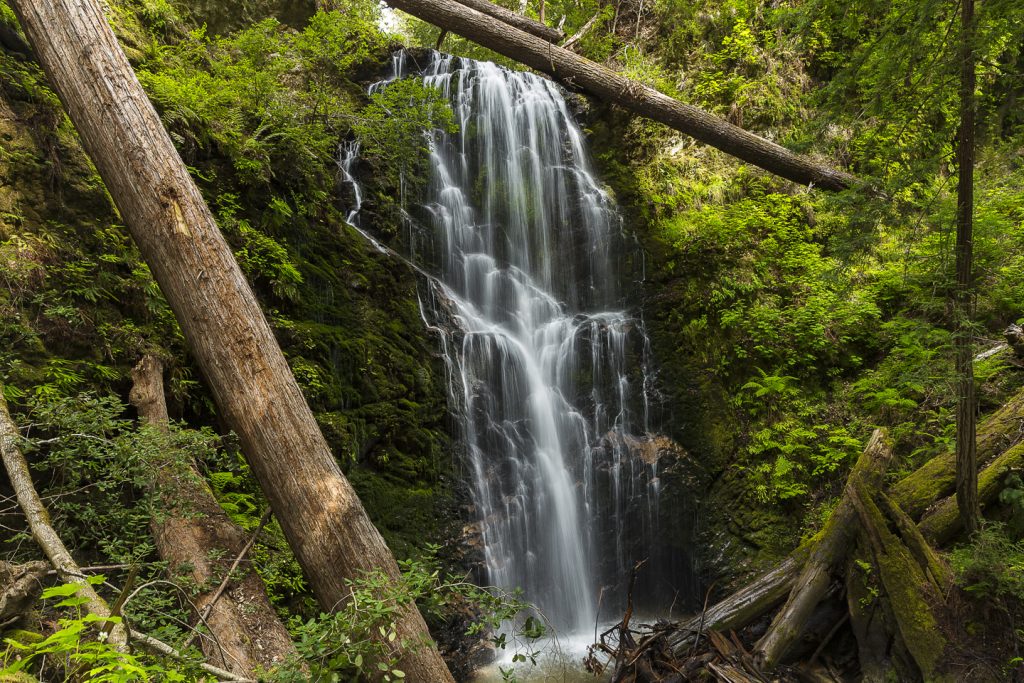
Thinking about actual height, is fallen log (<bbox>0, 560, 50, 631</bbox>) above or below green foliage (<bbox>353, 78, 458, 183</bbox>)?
below

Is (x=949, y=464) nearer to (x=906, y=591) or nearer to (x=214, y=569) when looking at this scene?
(x=906, y=591)

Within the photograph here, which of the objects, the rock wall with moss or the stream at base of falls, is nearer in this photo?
the rock wall with moss

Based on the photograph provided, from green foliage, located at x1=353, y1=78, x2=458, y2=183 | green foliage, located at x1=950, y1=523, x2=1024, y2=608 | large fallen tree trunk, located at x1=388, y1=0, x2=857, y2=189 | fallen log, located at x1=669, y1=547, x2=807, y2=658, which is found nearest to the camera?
green foliage, located at x1=950, y1=523, x2=1024, y2=608

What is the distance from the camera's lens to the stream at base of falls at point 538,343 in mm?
7113

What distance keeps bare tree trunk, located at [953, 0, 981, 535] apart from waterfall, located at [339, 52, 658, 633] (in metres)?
3.51

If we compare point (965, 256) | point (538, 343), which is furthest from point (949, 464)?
point (538, 343)

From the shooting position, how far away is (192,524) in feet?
12.0

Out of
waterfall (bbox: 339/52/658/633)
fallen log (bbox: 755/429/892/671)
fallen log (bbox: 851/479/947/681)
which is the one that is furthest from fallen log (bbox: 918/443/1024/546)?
waterfall (bbox: 339/52/658/633)

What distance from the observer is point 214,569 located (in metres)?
3.43

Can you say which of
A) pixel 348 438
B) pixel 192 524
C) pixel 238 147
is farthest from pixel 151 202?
pixel 238 147

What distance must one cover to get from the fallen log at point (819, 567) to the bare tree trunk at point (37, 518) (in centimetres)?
449

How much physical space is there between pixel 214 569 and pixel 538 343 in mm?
5784

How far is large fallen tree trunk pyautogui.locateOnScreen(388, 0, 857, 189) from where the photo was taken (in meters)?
9.56

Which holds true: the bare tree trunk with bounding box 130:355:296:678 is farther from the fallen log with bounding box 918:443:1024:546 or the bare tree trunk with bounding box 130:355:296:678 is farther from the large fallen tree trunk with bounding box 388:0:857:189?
the large fallen tree trunk with bounding box 388:0:857:189
